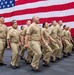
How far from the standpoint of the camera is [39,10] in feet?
40.1

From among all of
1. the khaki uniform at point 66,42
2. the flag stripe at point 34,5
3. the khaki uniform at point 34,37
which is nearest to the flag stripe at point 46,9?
the flag stripe at point 34,5

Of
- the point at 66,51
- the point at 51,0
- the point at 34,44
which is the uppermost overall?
the point at 51,0

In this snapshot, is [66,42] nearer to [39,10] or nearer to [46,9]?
[46,9]

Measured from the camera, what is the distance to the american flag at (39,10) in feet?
37.9

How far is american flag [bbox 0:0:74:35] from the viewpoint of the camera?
11539mm

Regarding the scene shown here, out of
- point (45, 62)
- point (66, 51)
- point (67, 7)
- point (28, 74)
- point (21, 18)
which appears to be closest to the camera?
point (28, 74)

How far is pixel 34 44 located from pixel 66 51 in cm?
381

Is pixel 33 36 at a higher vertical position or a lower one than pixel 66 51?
higher

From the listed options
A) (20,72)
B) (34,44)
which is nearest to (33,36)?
(34,44)

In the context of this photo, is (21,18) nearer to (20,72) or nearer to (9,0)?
(9,0)

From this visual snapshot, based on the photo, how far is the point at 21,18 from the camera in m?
12.8

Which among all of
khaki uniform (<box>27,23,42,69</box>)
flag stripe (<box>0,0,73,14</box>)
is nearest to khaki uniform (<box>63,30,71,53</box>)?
flag stripe (<box>0,0,73,14</box>)

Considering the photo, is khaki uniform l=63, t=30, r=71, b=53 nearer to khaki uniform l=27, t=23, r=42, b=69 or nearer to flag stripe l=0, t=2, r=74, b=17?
flag stripe l=0, t=2, r=74, b=17

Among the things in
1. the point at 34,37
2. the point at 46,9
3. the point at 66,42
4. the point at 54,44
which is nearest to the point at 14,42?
the point at 34,37
